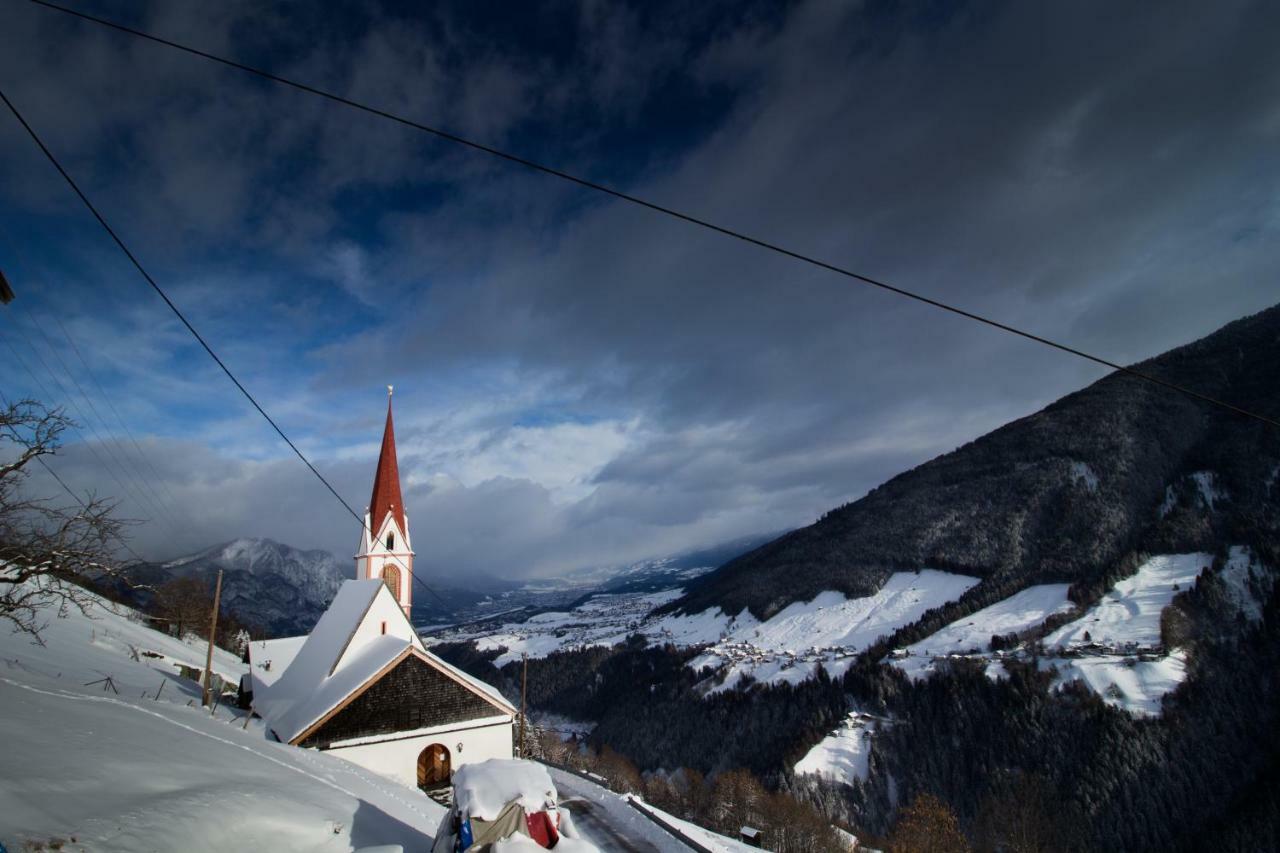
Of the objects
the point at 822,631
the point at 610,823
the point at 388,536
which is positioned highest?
the point at 388,536

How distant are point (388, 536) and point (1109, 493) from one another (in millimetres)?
193424

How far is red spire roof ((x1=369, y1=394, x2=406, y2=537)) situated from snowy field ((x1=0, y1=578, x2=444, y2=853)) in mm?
27725

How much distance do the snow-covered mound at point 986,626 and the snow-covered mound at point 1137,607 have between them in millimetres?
8107

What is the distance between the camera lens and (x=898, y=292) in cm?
827

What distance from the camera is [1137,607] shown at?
A: 110 meters

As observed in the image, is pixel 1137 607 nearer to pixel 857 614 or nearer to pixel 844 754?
pixel 857 614

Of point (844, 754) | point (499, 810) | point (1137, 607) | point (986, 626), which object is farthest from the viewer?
point (986, 626)

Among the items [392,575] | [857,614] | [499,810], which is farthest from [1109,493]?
[499,810]

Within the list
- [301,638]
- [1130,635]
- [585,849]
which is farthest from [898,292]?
[1130,635]

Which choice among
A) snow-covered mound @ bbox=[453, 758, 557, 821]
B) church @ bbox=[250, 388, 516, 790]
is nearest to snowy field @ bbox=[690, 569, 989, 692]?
church @ bbox=[250, 388, 516, 790]

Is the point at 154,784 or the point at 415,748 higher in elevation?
the point at 154,784

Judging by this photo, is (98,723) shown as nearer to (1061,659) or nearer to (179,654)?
(179,654)

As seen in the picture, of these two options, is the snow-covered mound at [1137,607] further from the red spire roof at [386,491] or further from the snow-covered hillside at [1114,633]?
the red spire roof at [386,491]

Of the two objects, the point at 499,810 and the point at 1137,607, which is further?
the point at 1137,607
